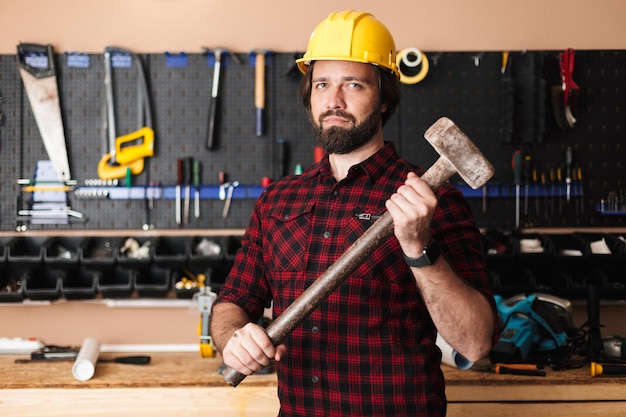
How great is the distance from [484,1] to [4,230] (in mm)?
2529

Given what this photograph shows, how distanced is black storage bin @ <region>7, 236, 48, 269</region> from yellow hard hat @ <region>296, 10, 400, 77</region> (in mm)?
1839

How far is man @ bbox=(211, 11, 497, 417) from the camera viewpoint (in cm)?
142

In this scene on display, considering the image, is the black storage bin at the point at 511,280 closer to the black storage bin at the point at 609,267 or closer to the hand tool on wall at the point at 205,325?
the black storage bin at the point at 609,267

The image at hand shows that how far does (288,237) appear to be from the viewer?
1656 mm

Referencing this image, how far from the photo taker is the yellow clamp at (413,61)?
125 inches

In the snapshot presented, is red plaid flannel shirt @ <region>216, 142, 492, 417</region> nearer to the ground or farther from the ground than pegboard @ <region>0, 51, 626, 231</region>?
nearer to the ground

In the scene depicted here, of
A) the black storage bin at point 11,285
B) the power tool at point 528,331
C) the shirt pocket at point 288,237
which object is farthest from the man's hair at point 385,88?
the black storage bin at point 11,285

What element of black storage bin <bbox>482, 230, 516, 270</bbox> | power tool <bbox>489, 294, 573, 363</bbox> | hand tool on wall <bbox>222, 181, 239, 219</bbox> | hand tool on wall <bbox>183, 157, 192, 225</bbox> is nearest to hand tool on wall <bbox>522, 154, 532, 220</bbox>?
black storage bin <bbox>482, 230, 516, 270</bbox>

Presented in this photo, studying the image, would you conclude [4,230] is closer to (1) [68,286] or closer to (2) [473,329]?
(1) [68,286]

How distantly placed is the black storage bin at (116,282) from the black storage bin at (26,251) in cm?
28

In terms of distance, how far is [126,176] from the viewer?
3.21m

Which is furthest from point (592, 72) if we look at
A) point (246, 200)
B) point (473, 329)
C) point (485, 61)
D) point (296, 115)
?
point (473, 329)

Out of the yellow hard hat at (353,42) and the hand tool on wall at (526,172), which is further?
the hand tool on wall at (526,172)

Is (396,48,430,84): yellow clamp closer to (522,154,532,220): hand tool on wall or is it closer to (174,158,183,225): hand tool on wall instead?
(522,154,532,220): hand tool on wall
